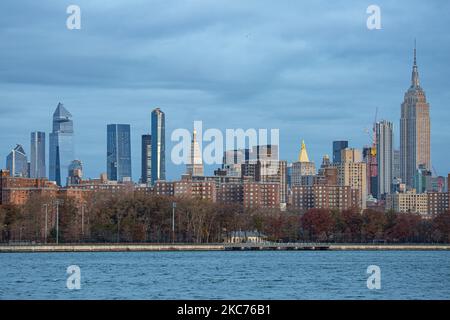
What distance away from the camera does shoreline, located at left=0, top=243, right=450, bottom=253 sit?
128m

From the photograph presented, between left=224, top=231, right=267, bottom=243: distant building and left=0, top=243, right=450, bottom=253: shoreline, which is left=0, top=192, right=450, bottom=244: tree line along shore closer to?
left=224, top=231, right=267, bottom=243: distant building

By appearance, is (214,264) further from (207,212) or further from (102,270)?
(207,212)

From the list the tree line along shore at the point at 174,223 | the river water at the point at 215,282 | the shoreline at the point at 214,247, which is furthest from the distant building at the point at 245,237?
the river water at the point at 215,282

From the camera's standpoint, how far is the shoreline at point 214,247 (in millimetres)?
127812

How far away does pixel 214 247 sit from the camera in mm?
141875

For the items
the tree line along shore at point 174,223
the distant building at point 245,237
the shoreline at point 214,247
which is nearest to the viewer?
the shoreline at point 214,247

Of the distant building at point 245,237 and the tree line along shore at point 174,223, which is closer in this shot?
the tree line along shore at point 174,223

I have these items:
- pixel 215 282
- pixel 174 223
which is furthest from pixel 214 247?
pixel 215 282

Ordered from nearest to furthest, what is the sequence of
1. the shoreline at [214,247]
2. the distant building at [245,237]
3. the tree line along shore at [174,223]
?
the shoreline at [214,247] → the tree line along shore at [174,223] → the distant building at [245,237]

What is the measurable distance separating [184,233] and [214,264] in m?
60.5

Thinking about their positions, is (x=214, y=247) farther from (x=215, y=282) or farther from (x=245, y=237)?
(x=215, y=282)

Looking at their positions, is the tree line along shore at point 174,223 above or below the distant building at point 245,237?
above

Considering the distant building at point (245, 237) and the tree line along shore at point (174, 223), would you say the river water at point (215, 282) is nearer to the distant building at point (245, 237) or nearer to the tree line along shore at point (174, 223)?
the tree line along shore at point (174, 223)
